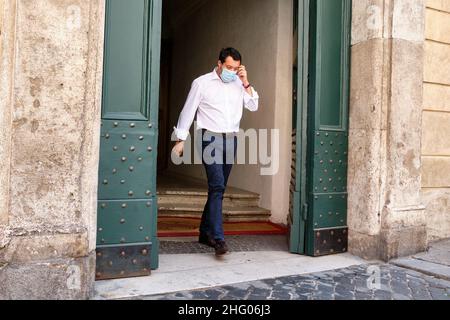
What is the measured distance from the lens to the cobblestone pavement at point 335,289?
3135 mm

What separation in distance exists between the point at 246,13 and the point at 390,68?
10.4 feet

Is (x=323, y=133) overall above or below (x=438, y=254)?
above

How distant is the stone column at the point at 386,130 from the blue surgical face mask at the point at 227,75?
120cm

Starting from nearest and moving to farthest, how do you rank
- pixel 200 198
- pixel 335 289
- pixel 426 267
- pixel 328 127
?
pixel 335 289, pixel 426 267, pixel 328 127, pixel 200 198

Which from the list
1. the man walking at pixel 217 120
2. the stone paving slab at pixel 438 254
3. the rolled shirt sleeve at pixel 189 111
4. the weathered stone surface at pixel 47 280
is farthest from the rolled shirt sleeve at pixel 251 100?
the weathered stone surface at pixel 47 280

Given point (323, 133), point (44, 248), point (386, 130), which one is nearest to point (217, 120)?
point (323, 133)

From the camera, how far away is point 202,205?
6.10 m

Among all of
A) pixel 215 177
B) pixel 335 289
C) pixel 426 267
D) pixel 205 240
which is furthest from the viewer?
pixel 205 240

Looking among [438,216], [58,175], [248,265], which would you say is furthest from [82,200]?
[438,216]

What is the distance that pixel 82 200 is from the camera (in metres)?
2.98

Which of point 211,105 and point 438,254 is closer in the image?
point 211,105

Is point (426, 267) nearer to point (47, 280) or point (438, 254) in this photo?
point (438, 254)

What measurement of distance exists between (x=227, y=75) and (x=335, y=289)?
2.06m

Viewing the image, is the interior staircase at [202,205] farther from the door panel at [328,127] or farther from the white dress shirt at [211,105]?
the white dress shirt at [211,105]
